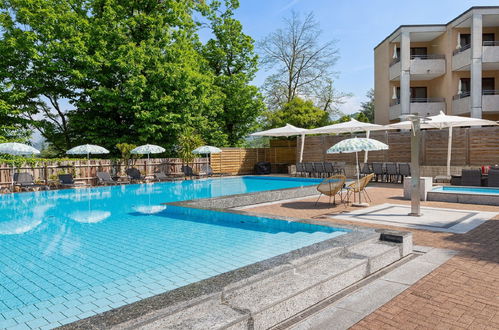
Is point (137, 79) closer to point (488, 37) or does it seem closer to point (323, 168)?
point (323, 168)

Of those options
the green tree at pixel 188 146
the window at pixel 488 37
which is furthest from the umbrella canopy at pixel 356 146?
the window at pixel 488 37

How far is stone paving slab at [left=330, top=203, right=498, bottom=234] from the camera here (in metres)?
7.58

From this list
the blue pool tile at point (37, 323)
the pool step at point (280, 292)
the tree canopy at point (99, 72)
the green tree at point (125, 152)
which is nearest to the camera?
the pool step at point (280, 292)

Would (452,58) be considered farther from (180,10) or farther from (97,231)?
(97,231)

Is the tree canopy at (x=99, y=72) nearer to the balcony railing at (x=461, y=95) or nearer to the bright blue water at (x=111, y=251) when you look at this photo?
the bright blue water at (x=111, y=251)

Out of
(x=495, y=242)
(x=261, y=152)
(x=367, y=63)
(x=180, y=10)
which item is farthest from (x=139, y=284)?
(x=367, y=63)

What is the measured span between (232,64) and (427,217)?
27134 mm

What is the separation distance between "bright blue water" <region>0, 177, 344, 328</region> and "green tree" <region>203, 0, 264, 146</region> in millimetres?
21695

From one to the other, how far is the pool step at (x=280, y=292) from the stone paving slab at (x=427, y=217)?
10.2 feet

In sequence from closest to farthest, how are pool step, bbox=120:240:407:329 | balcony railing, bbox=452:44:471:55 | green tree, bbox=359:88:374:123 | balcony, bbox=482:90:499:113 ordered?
pool step, bbox=120:240:407:329 → balcony, bbox=482:90:499:113 → balcony railing, bbox=452:44:471:55 → green tree, bbox=359:88:374:123

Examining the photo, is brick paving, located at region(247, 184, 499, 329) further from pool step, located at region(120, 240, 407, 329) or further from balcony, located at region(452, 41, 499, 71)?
balcony, located at region(452, 41, 499, 71)

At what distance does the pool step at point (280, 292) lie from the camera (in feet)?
9.72

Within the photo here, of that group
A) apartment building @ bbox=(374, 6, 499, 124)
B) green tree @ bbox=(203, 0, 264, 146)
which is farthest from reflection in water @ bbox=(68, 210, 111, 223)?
apartment building @ bbox=(374, 6, 499, 124)

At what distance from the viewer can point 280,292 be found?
3.57m
